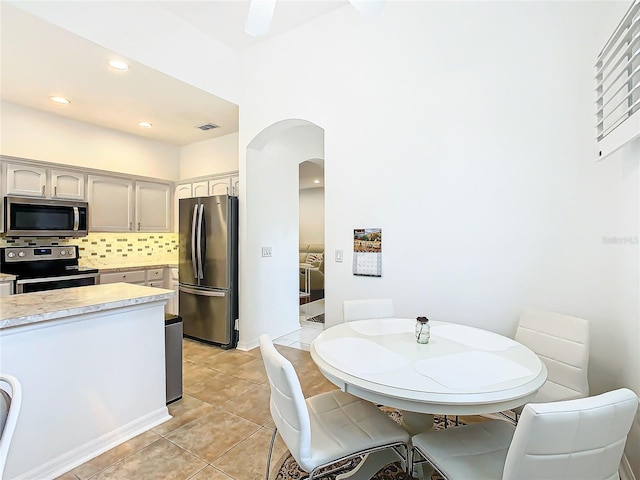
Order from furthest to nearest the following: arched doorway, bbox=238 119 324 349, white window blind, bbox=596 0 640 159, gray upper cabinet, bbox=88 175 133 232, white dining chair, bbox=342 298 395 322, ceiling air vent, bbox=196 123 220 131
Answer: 1. ceiling air vent, bbox=196 123 220 131
2. gray upper cabinet, bbox=88 175 133 232
3. arched doorway, bbox=238 119 324 349
4. white dining chair, bbox=342 298 395 322
5. white window blind, bbox=596 0 640 159

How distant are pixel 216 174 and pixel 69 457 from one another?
3521 millimetres

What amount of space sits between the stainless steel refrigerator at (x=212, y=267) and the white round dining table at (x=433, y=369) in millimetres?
2146

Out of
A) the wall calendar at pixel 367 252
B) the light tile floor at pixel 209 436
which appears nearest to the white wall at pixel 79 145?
the light tile floor at pixel 209 436

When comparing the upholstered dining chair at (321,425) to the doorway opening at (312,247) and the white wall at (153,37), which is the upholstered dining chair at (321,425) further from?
the doorway opening at (312,247)

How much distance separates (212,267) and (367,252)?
1.92 metres

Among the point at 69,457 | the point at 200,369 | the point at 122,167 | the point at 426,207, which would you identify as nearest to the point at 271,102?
the point at 426,207

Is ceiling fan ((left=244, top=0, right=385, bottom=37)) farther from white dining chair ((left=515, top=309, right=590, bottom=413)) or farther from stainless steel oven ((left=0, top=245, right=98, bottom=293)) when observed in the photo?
stainless steel oven ((left=0, top=245, right=98, bottom=293))

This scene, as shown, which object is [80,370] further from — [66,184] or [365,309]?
[66,184]

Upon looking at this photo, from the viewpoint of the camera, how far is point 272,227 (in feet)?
13.5

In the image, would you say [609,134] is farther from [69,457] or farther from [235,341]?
[235,341]

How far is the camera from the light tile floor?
182cm

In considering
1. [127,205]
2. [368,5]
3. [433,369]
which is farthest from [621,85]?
[127,205]

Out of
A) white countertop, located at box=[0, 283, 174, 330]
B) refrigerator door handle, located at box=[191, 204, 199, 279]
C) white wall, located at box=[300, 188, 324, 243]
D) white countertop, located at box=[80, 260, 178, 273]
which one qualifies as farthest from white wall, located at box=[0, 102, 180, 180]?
white wall, located at box=[300, 188, 324, 243]

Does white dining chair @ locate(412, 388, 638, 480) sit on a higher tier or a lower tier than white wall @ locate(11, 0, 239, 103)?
lower
